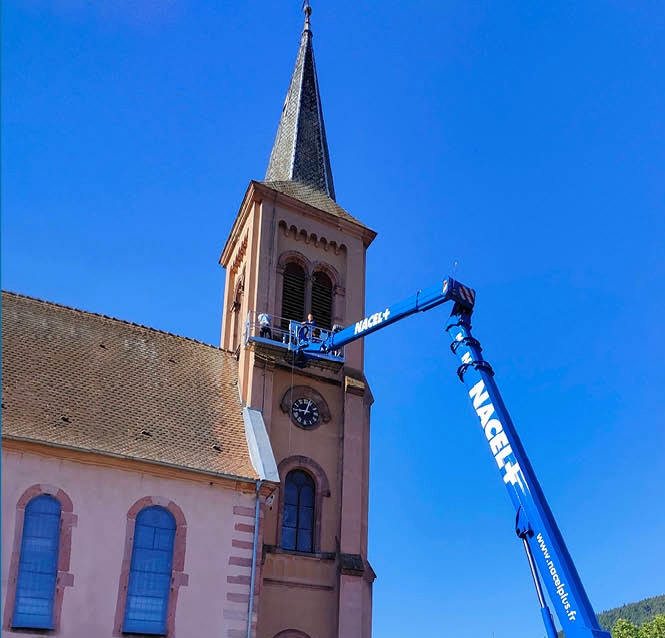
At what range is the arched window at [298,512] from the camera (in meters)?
23.2

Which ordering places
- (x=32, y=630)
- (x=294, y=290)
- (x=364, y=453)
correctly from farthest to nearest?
(x=294, y=290) < (x=364, y=453) < (x=32, y=630)

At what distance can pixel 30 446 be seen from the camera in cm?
1878

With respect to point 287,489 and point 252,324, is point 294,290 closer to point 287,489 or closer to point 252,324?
point 252,324

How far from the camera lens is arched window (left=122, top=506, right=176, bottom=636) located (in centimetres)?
1870

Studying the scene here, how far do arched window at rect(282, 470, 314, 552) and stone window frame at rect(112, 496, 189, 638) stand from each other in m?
4.08

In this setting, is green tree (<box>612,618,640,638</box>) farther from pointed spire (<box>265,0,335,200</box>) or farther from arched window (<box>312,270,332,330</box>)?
pointed spire (<box>265,0,335,200</box>)

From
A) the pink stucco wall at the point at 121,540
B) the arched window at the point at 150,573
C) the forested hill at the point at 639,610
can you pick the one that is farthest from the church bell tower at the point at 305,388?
the forested hill at the point at 639,610

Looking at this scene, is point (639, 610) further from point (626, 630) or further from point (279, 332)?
point (279, 332)

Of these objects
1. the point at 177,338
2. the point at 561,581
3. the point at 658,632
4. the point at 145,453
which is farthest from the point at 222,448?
the point at 658,632

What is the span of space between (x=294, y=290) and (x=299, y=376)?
377 centimetres

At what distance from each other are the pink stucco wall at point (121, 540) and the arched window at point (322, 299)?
8818 millimetres

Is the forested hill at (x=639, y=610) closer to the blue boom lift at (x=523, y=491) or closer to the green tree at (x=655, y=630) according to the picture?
the green tree at (x=655, y=630)

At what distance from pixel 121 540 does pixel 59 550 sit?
1483 mm

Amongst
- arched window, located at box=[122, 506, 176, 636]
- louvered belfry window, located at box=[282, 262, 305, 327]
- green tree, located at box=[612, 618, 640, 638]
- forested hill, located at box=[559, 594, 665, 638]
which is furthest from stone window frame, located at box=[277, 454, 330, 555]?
forested hill, located at box=[559, 594, 665, 638]
